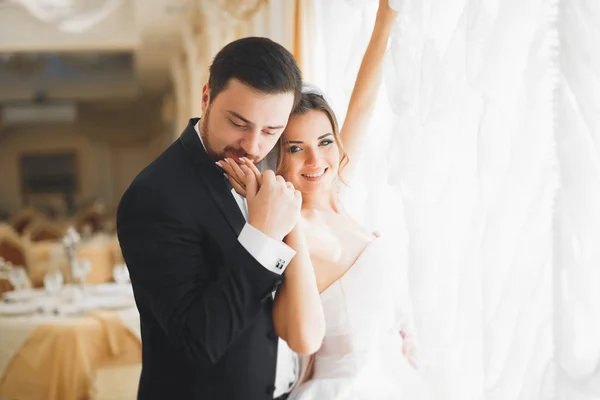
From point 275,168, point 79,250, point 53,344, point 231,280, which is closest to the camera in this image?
point 231,280

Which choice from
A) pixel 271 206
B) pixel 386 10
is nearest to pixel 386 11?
pixel 386 10

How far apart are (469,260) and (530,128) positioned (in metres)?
0.31

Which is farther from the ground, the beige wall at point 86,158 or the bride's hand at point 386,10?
the bride's hand at point 386,10

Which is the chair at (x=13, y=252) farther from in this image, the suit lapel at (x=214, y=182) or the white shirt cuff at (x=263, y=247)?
the white shirt cuff at (x=263, y=247)

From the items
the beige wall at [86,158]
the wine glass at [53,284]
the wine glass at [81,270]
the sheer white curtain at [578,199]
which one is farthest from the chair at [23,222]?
the sheer white curtain at [578,199]

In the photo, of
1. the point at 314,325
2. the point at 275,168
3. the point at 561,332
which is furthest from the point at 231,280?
the point at 561,332

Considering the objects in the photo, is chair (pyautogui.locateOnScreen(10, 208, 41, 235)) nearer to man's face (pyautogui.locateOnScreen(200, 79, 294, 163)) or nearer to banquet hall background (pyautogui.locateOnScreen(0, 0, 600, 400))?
banquet hall background (pyautogui.locateOnScreen(0, 0, 600, 400))

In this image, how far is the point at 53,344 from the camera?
386 centimetres

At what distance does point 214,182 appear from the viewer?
1.38 m

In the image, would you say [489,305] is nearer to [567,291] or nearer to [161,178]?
[567,291]

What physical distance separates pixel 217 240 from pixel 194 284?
11 cm

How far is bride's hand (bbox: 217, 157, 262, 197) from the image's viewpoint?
4.18ft

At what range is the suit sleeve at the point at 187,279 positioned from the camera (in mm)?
1240

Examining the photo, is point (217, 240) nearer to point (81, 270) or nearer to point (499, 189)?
point (499, 189)
